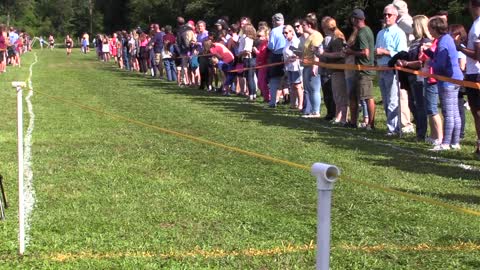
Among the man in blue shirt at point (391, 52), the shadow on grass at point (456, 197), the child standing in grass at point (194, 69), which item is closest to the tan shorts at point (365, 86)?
the man in blue shirt at point (391, 52)

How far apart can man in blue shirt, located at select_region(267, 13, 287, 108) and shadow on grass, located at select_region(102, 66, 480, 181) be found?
40 centimetres

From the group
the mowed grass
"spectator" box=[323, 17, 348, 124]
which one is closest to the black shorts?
the mowed grass

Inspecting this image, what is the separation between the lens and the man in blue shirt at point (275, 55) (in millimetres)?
14836

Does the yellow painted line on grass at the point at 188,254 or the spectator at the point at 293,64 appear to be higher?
the spectator at the point at 293,64

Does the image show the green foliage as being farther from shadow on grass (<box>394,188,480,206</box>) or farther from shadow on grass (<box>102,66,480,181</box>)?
shadow on grass (<box>394,188,480,206</box>)

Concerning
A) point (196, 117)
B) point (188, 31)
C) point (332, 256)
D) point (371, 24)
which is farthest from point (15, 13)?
point (332, 256)

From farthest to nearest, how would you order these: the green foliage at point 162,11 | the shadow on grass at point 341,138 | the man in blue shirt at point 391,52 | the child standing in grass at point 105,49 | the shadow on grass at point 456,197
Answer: the child standing in grass at point 105,49 → the green foliage at point 162,11 → the man in blue shirt at point 391,52 → the shadow on grass at point 341,138 → the shadow on grass at point 456,197

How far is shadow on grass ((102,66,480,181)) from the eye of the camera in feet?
25.7

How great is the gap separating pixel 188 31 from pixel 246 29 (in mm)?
4860

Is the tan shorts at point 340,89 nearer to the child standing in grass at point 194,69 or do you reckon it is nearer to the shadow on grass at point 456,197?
the shadow on grass at point 456,197

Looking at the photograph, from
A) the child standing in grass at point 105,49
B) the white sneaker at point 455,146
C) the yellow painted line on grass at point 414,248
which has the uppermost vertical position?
the child standing in grass at point 105,49

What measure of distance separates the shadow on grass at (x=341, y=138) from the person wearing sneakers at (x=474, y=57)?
2.16 feet

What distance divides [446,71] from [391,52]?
70.3 inches

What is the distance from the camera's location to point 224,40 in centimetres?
1903
